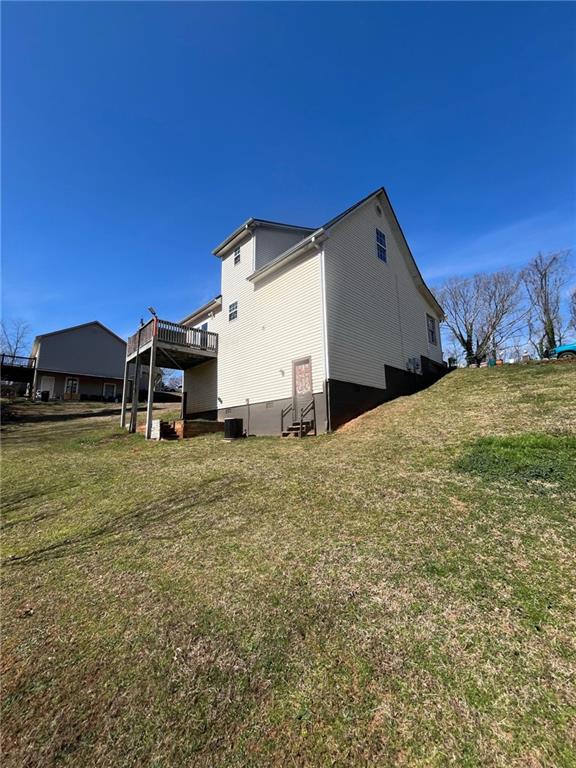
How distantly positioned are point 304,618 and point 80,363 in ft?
126

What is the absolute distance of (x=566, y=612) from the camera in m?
3.29

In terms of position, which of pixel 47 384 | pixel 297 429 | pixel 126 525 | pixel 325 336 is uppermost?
pixel 47 384

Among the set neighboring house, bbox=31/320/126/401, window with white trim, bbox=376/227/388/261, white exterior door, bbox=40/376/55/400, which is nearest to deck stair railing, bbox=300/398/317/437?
window with white trim, bbox=376/227/388/261

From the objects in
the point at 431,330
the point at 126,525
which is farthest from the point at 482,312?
the point at 126,525

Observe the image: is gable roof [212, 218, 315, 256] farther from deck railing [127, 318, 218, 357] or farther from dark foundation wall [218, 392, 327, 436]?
dark foundation wall [218, 392, 327, 436]

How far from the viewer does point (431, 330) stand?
71.5 feet

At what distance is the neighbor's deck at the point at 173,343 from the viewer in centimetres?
1617

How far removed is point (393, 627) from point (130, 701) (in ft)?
7.27

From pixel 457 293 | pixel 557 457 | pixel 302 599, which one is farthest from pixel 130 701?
pixel 457 293

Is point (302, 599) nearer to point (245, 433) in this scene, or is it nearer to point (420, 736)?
point (420, 736)

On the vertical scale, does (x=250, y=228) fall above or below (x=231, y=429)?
above

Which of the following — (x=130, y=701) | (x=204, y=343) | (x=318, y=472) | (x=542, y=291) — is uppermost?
(x=542, y=291)

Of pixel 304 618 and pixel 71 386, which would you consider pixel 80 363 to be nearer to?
pixel 71 386

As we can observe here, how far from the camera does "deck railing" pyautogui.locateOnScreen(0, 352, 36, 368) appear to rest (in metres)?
32.3
